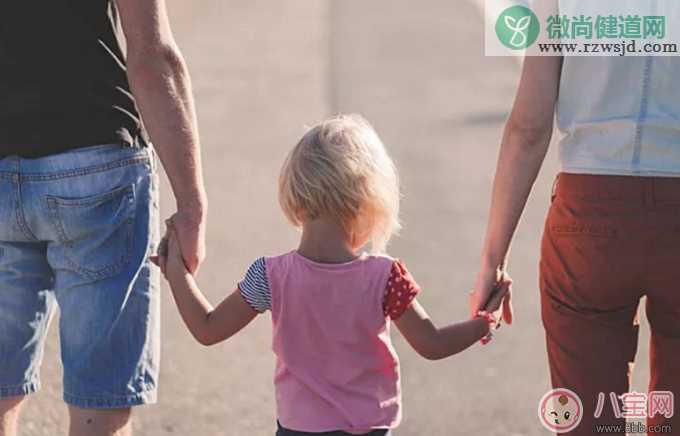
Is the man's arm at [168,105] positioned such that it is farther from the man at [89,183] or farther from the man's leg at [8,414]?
the man's leg at [8,414]

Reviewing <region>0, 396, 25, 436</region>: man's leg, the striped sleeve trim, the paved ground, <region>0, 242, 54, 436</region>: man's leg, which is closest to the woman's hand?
the striped sleeve trim

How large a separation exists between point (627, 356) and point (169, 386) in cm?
287

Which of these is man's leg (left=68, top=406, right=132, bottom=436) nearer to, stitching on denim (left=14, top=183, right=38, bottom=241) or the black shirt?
stitching on denim (left=14, top=183, right=38, bottom=241)

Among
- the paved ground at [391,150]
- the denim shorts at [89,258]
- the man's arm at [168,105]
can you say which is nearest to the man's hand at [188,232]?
the man's arm at [168,105]

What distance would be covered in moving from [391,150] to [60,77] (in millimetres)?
6219

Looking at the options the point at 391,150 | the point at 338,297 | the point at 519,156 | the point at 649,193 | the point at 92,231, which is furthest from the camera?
the point at 391,150

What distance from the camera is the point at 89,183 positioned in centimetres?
369

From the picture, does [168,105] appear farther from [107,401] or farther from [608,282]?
[608,282]

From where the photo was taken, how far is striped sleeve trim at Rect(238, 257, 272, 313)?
11.5ft

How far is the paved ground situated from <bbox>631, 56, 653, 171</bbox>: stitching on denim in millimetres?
2187

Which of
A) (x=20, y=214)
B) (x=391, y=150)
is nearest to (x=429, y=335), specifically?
(x=20, y=214)

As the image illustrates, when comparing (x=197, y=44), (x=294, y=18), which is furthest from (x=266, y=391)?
(x=294, y=18)

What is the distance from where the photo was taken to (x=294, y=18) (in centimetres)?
1722

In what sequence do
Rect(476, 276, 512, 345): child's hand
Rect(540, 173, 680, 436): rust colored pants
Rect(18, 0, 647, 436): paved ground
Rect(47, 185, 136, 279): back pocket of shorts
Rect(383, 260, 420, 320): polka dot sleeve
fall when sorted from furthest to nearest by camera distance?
Rect(18, 0, 647, 436): paved ground
Rect(476, 276, 512, 345): child's hand
Rect(47, 185, 136, 279): back pocket of shorts
Rect(540, 173, 680, 436): rust colored pants
Rect(383, 260, 420, 320): polka dot sleeve
